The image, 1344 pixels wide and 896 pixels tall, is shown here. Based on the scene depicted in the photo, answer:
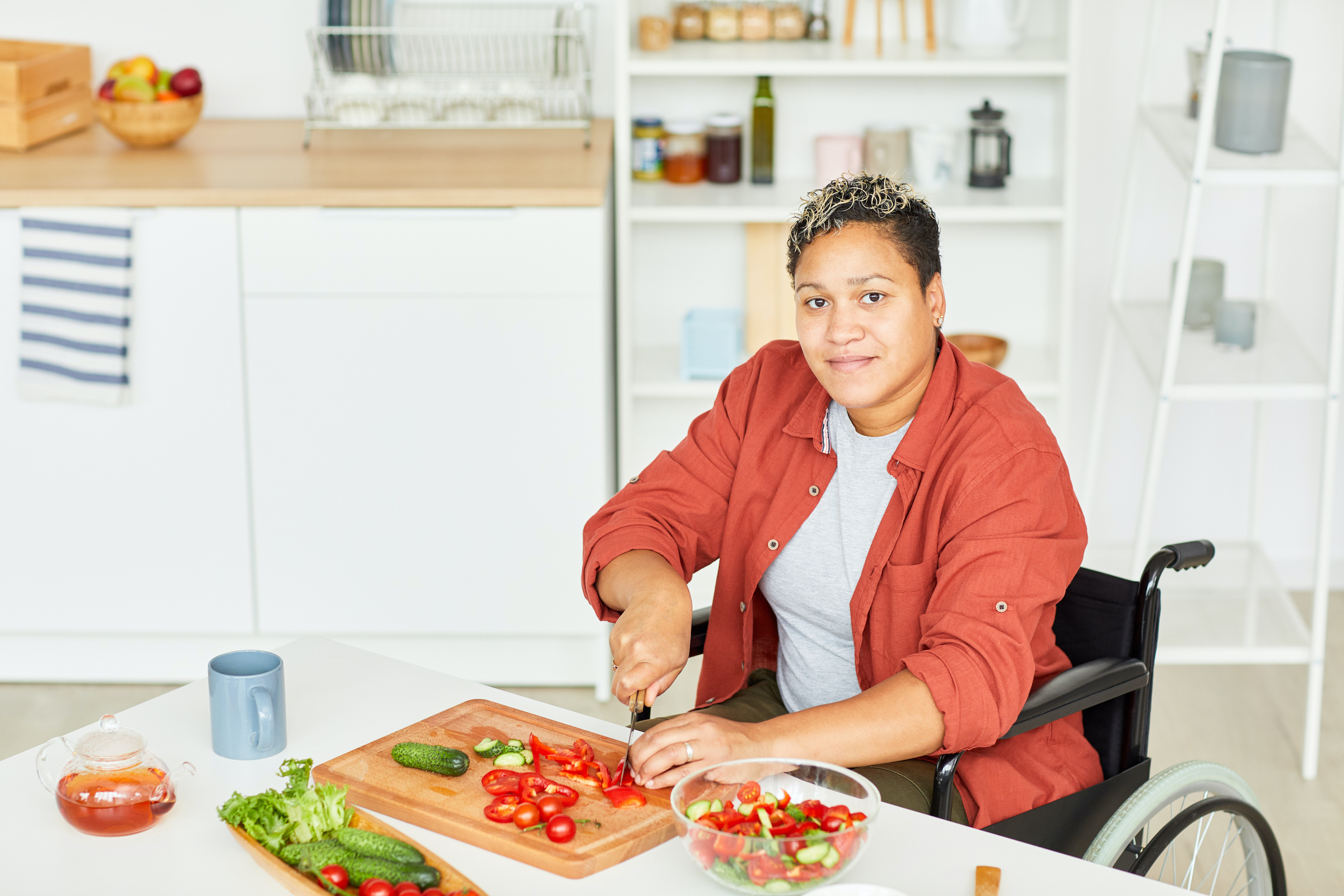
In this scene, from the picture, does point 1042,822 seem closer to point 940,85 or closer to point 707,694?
point 707,694

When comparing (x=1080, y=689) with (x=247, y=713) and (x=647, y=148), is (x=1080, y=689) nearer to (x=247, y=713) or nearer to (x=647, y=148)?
(x=247, y=713)

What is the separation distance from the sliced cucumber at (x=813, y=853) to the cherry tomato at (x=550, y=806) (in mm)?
215

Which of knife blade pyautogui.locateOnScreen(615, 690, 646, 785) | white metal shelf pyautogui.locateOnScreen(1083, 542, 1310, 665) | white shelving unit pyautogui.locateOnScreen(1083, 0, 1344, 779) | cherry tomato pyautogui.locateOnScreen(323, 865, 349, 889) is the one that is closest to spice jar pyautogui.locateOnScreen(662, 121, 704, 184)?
white shelving unit pyautogui.locateOnScreen(1083, 0, 1344, 779)

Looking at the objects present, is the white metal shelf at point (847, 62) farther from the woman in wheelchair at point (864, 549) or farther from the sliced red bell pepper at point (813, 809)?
the sliced red bell pepper at point (813, 809)

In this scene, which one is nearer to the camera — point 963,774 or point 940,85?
point 963,774

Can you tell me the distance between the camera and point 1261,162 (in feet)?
8.13

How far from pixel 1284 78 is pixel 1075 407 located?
104cm

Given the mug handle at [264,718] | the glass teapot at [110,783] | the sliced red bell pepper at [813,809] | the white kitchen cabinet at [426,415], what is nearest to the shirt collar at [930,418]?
the sliced red bell pepper at [813,809]

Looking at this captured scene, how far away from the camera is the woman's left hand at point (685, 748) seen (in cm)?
126

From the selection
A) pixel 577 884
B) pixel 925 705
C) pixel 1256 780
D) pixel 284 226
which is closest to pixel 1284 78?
pixel 1256 780

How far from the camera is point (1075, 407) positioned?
336 centimetres

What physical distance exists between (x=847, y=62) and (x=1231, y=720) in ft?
5.12

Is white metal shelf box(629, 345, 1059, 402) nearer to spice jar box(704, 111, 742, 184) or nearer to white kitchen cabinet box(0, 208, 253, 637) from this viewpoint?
spice jar box(704, 111, 742, 184)

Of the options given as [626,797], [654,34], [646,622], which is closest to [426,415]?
[654,34]
